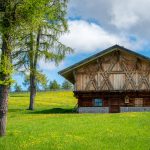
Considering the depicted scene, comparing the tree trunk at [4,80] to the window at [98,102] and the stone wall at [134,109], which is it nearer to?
the stone wall at [134,109]

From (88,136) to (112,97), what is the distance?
26.8m

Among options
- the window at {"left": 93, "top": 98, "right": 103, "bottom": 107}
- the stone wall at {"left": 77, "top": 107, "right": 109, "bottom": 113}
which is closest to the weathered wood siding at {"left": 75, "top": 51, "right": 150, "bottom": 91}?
the window at {"left": 93, "top": 98, "right": 103, "bottom": 107}

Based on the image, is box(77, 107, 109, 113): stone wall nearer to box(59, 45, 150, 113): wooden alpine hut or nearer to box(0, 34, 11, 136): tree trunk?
box(59, 45, 150, 113): wooden alpine hut

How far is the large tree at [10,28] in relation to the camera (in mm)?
21516

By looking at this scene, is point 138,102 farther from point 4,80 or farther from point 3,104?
point 4,80

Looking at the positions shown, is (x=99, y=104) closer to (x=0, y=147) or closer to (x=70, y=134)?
(x=70, y=134)

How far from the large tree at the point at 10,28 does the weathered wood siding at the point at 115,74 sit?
85.7ft

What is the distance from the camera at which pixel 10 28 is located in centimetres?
2183

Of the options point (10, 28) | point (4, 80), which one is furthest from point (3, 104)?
point (10, 28)

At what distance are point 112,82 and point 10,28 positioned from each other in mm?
27522

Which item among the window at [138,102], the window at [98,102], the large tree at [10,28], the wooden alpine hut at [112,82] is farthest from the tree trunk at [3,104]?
the window at [138,102]

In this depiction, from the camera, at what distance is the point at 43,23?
22781 millimetres

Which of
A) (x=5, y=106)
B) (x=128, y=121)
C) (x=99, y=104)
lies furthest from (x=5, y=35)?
(x=99, y=104)

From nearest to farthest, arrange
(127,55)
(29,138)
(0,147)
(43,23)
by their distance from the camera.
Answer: (0,147), (29,138), (43,23), (127,55)
